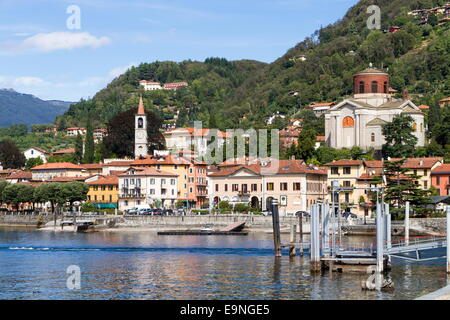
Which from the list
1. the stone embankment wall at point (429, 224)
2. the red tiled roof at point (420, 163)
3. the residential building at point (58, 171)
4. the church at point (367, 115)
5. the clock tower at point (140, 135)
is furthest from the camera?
the clock tower at point (140, 135)

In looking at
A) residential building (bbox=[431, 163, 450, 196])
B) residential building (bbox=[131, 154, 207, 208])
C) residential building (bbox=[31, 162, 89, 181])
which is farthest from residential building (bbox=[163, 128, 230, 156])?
residential building (bbox=[431, 163, 450, 196])

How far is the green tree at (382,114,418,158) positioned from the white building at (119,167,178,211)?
27.5 metres

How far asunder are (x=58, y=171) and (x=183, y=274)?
288 feet

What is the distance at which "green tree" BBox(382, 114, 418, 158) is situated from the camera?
359ft

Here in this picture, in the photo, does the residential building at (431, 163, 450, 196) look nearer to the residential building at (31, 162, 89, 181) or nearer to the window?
the window

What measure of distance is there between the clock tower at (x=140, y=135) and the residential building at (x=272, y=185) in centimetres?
3440

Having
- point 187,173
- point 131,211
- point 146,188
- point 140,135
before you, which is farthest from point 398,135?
point 140,135

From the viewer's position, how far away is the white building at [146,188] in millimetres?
111875

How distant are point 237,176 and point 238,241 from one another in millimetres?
29016

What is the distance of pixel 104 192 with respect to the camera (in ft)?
384

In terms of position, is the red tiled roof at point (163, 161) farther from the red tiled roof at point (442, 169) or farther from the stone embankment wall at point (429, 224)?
the stone embankment wall at point (429, 224)

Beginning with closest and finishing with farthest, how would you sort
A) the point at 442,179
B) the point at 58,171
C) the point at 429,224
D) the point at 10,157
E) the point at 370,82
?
1. the point at 429,224
2. the point at 442,179
3. the point at 370,82
4. the point at 58,171
5. the point at 10,157

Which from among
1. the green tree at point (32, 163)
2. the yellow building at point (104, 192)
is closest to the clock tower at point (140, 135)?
the yellow building at point (104, 192)

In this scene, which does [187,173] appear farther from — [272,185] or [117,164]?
[272,185]
